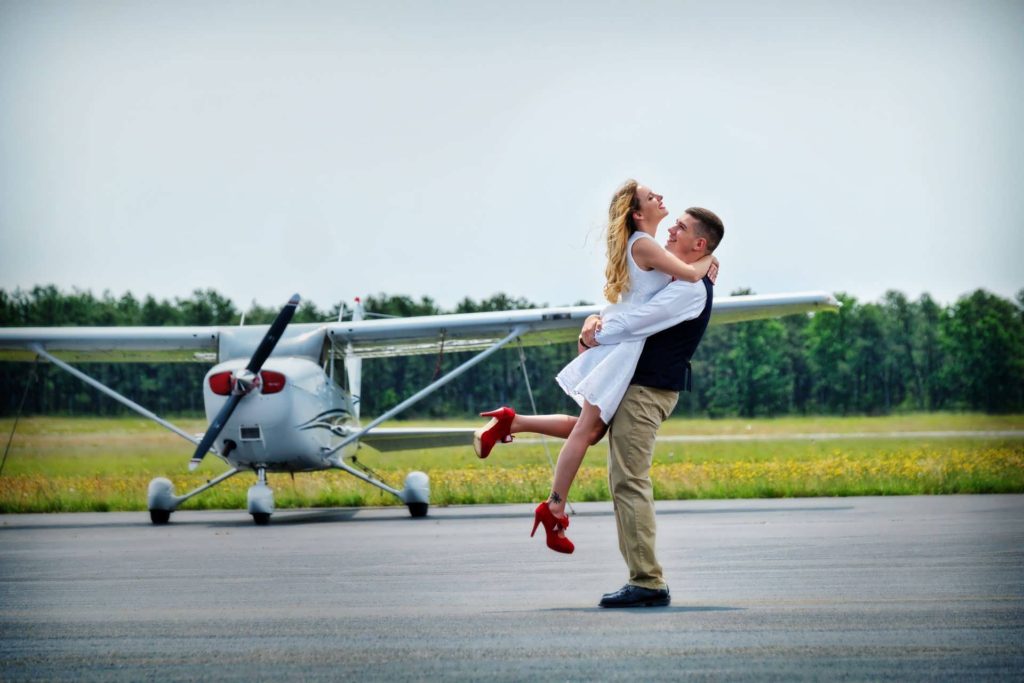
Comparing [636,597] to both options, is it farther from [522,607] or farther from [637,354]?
[637,354]

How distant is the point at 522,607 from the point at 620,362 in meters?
1.06

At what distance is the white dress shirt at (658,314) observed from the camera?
17.6 ft

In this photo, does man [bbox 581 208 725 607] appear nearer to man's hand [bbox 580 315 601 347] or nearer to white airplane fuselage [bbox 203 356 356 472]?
man's hand [bbox 580 315 601 347]

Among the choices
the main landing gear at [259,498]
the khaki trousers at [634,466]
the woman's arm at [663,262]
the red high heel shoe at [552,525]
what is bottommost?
the main landing gear at [259,498]

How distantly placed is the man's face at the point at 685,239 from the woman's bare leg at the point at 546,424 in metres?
0.87

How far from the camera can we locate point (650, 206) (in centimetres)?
550

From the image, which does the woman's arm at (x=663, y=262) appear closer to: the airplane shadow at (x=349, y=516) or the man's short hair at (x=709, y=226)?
the man's short hair at (x=709, y=226)

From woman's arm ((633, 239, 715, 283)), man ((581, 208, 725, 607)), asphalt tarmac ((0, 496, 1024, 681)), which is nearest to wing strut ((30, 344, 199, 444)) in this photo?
asphalt tarmac ((0, 496, 1024, 681))

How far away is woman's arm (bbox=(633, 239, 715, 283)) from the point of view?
210 inches

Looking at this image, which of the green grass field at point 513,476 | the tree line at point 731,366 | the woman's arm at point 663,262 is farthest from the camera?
the tree line at point 731,366

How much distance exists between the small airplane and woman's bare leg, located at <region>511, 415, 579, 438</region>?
8933mm

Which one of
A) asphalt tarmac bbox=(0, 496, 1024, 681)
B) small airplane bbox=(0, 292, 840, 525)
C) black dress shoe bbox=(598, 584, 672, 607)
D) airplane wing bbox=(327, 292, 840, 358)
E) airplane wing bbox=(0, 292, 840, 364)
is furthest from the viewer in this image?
airplane wing bbox=(0, 292, 840, 364)

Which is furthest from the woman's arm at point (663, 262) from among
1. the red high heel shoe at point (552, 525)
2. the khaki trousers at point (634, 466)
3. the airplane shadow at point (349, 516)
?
the airplane shadow at point (349, 516)

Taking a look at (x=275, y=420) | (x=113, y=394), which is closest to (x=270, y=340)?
(x=275, y=420)
